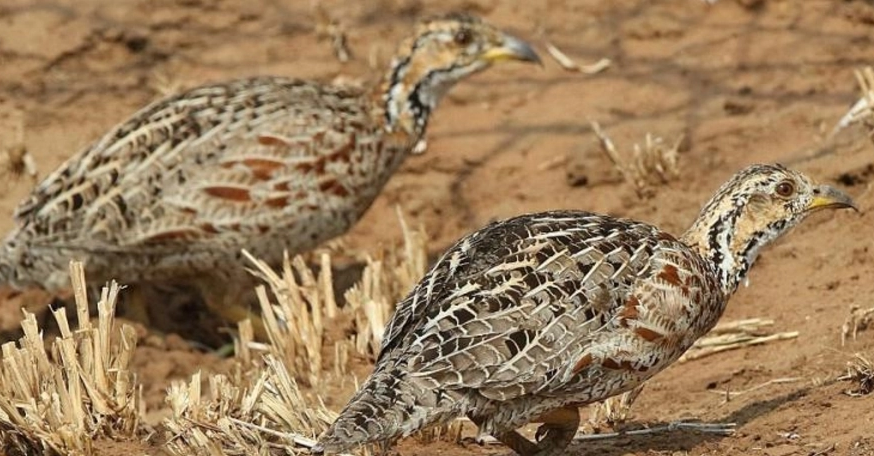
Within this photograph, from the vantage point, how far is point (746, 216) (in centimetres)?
682

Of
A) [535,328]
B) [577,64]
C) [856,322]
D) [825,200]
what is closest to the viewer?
[535,328]

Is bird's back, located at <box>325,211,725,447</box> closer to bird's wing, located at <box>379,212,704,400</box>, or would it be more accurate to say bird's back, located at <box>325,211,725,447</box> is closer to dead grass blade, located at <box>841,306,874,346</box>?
bird's wing, located at <box>379,212,704,400</box>

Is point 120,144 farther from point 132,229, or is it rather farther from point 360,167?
point 360,167

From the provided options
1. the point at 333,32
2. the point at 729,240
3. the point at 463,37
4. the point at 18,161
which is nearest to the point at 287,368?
the point at 729,240

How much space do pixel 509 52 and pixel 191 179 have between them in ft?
6.66

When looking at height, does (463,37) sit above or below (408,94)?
above

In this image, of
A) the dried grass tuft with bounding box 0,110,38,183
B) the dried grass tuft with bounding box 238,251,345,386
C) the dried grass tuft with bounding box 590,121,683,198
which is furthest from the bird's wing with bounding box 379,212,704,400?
the dried grass tuft with bounding box 0,110,38,183

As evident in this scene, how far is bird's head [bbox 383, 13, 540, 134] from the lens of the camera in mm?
9508

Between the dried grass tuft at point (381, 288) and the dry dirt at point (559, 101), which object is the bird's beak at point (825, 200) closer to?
the dry dirt at point (559, 101)

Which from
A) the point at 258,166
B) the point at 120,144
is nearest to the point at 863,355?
the point at 258,166

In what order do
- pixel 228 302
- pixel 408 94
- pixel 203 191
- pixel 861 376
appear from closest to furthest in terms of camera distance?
pixel 861 376 < pixel 203 191 < pixel 228 302 < pixel 408 94

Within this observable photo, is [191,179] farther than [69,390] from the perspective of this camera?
Yes

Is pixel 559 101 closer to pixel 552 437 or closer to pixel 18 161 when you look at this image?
pixel 18 161

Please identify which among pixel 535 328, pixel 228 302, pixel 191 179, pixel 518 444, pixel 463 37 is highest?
pixel 535 328
